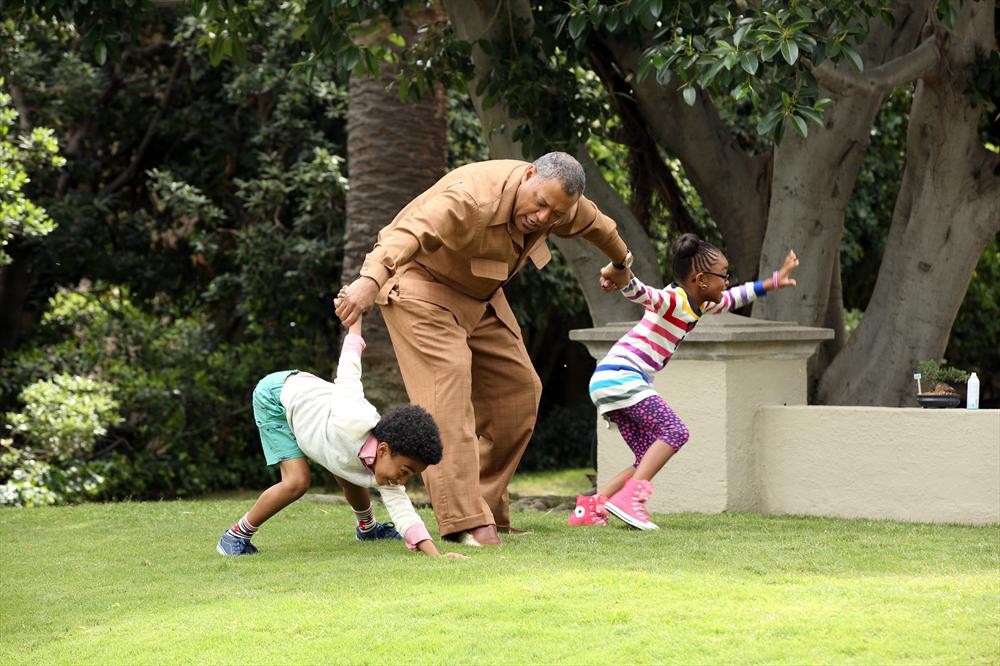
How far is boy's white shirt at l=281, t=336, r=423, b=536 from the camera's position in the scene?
6.00 meters

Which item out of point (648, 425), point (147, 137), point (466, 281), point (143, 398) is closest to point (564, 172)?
point (466, 281)

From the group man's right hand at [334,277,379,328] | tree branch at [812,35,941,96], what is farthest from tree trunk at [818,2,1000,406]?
man's right hand at [334,277,379,328]

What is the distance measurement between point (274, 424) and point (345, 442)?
539mm

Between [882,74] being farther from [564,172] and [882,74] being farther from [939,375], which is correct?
[564,172]

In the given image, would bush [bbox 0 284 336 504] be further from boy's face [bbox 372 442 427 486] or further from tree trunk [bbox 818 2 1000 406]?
boy's face [bbox 372 442 427 486]

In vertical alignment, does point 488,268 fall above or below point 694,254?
below

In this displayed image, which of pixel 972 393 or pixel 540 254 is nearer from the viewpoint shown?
pixel 540 254

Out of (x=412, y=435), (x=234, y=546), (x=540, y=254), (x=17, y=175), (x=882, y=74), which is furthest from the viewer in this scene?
(x=17, y=175)

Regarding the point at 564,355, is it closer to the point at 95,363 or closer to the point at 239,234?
the point at 239,234

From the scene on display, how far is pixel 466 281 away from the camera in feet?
21.5

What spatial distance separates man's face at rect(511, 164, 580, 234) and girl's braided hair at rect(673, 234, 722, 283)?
126 centimetres

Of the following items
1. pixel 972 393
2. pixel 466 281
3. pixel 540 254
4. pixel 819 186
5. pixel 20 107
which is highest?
pixel 20 107

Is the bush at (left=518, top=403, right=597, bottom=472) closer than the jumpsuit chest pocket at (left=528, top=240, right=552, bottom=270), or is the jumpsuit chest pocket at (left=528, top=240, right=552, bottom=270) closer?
the jumpsuit chest pocket at (left=528, top=240, right=552, bottom=270)

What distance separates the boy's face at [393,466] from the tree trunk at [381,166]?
6.00 metres
